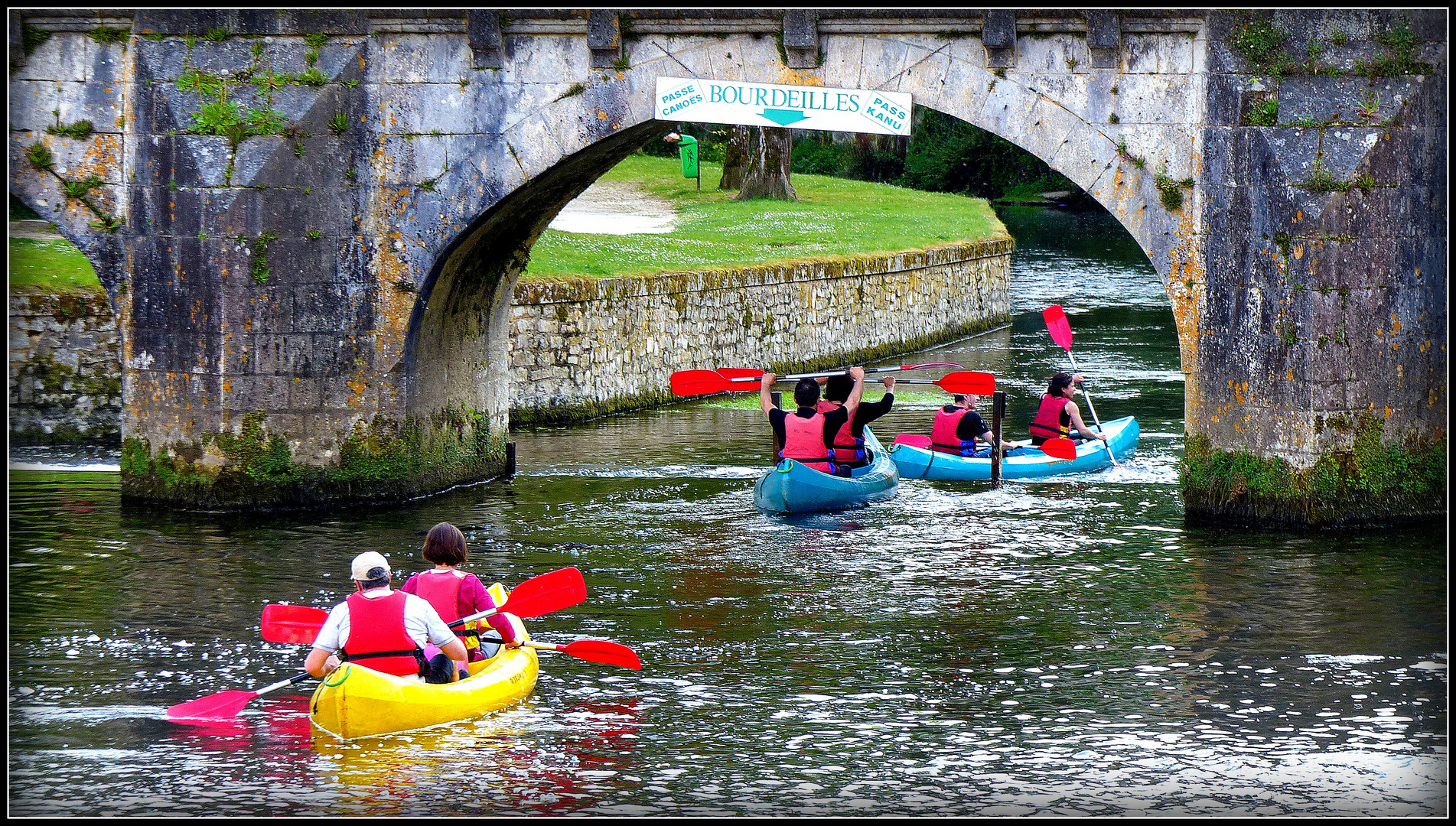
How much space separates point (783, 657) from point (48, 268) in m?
11.2

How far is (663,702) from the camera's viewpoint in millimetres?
8695

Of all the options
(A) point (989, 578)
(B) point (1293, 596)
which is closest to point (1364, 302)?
(B) point (1293, 596)

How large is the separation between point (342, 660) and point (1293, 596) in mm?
6073

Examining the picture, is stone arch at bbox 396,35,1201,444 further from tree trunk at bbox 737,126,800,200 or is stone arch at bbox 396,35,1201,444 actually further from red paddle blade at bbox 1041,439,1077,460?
tree trunk at bbox 737,126,800,200

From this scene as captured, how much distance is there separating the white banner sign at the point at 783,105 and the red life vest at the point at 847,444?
116 inches

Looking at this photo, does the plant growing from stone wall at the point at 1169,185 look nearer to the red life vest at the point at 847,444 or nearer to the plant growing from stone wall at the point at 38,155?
the red life vest at the point at 847,444

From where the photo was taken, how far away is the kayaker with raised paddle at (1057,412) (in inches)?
619

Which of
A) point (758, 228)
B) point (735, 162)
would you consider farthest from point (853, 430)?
point (735, 162)

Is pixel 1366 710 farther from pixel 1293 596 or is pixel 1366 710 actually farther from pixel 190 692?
pixel 190 692

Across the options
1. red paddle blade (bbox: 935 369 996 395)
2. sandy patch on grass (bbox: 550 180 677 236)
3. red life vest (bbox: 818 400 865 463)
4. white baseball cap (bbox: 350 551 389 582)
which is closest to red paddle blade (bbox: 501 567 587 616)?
white baseball cap (bbox: 350 551 389 582)

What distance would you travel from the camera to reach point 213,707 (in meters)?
8.13

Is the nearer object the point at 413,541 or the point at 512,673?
the point at 512,673

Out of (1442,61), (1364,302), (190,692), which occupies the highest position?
(1442,61)

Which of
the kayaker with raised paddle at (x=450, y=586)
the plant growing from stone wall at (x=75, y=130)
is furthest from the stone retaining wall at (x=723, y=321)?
the kayaker with raised paddle at (x=450, y=586)
